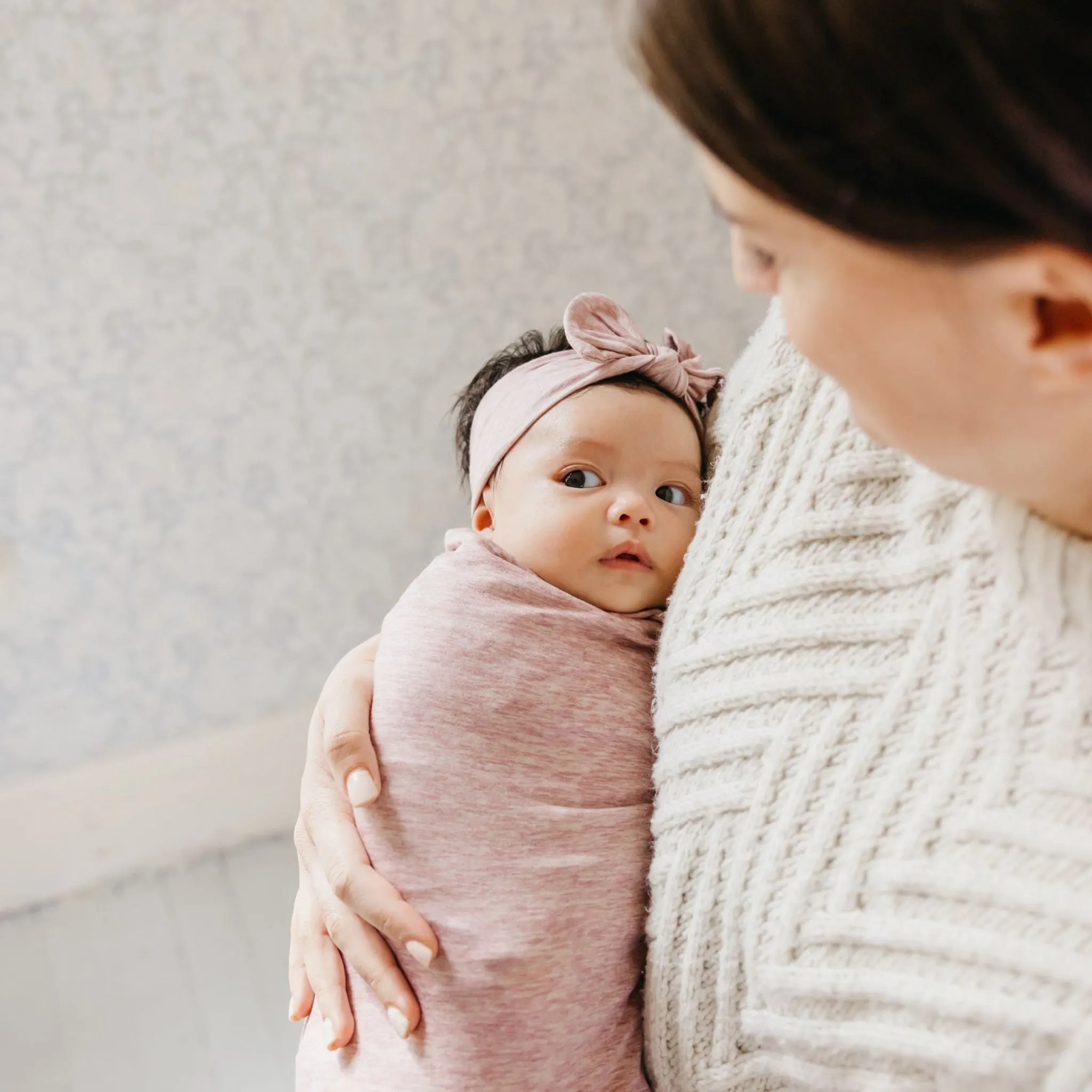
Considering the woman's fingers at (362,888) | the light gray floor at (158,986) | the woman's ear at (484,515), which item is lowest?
the light gray floor at (158,986)

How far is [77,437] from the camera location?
4.38 ft

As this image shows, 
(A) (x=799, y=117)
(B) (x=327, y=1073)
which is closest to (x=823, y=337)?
(A) (x=799, y=117)

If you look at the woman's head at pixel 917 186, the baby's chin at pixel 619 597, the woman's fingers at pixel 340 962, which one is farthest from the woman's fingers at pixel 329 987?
the woman's head at pixel 917 186

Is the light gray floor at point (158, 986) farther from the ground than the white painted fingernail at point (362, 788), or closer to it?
closer to it

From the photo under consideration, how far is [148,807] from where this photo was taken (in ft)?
5.15

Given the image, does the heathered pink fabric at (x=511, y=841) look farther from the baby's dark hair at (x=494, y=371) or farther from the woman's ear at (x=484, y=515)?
the baby's dark hair at (x=494, y=371)

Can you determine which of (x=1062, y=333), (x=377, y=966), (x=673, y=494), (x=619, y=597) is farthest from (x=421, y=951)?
(x=1062, y=333)

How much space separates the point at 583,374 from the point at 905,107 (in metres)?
0.55

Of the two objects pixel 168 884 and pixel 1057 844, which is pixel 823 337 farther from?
pixel 168 884

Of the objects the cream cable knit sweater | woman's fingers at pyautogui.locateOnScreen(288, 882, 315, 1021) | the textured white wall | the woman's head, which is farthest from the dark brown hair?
the textured white wall

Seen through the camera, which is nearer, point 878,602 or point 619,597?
point 878,602

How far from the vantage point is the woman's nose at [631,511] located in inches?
33.9

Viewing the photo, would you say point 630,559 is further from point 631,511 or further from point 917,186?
point 917,186

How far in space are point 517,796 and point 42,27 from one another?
101 centimetres
